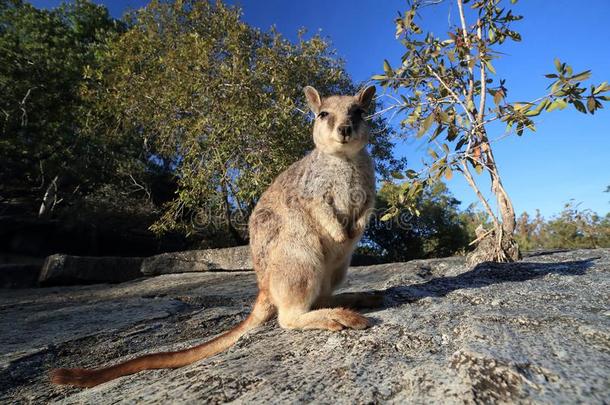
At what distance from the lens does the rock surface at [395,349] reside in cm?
181

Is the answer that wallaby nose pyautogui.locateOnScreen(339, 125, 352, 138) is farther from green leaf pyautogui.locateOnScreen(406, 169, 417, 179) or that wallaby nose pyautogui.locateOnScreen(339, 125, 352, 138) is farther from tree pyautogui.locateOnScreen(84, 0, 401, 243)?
tree pyautogui.locateOnScreen(84, 0, 401, 243)

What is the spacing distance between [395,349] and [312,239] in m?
1.18

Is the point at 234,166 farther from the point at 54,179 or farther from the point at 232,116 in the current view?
the point at 54,179

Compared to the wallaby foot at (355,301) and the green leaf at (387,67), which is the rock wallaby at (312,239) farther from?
the green leaf at (387,67)

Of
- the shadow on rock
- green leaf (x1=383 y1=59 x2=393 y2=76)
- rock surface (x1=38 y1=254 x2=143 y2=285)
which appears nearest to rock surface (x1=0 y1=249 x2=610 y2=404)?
the shadow on rock

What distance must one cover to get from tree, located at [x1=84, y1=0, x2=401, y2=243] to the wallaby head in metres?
4.56

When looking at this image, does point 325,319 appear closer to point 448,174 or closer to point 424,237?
point 448,174

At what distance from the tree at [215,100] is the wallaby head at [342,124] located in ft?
14.9

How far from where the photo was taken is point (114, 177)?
1530 cm

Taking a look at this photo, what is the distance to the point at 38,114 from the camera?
14.3 m

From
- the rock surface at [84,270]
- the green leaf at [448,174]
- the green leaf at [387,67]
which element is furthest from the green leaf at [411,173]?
the rock surface at [84,270]

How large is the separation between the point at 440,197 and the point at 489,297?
1449 cm

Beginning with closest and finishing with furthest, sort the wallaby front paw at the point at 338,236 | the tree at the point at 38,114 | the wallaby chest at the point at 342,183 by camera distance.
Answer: the wallaby front paw at the point at 338,236 → the wallaby chest at the point at 342,183 → the tree at the point at 38,114

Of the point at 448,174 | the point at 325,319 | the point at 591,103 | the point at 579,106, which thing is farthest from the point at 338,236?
the point at 591,103
